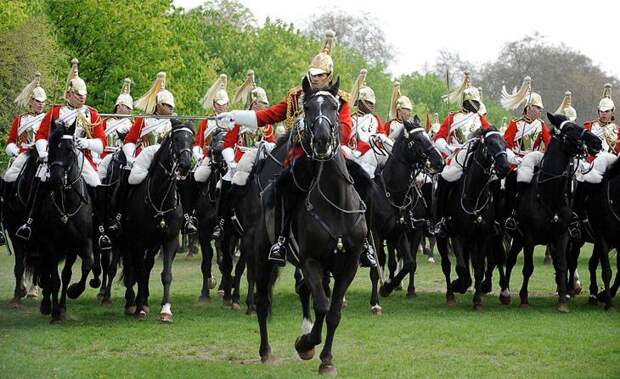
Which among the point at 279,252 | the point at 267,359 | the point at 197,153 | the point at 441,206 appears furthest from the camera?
the point at 197,153

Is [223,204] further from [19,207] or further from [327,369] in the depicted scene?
[327,369]

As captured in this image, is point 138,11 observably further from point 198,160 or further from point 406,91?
point 406,91

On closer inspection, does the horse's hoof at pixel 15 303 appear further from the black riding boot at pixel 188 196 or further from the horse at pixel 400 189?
the horse at pixel 400 189

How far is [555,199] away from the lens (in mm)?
16609

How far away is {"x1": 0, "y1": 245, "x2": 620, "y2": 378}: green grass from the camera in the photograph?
37.7 ft

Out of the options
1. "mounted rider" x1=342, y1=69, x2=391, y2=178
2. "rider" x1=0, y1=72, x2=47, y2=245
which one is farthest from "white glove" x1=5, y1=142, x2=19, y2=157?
"mounted rider" x1=342, y1=69, x2=391, y2=178

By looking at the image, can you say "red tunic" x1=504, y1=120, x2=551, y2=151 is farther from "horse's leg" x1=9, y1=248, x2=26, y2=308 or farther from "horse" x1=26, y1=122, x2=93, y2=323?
"horse's leg" x1=9, y1=248, x2=26, y2=308

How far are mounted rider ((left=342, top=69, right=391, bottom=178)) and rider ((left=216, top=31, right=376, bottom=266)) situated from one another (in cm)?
507

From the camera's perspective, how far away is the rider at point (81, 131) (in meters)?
15.5

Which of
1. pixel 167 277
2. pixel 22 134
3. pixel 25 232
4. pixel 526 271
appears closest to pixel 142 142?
pixel 22 134

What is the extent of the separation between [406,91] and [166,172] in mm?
75190

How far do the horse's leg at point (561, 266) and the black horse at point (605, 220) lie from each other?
633 mm

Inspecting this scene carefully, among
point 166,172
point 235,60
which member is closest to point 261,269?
point 166,172

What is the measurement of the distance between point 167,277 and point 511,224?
5610mm
